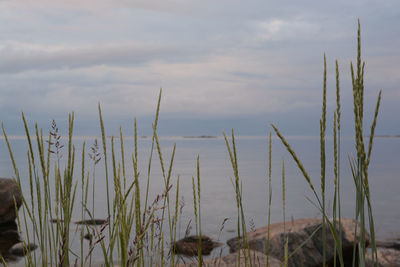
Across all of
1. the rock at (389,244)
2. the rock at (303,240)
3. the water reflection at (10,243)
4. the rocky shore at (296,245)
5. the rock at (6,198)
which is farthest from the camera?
the rock at (6,198)

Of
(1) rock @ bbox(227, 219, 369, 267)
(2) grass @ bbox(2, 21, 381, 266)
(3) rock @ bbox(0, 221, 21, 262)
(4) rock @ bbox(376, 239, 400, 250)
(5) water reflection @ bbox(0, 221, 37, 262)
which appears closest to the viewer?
(2) grass @ bbox(2, 21, 381, 266)

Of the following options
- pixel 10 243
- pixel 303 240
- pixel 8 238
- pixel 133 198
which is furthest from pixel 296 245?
pixel 8 238

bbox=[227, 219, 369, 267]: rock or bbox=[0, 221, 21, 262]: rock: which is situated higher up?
bbox=[227, 219, 369, 267]: rock

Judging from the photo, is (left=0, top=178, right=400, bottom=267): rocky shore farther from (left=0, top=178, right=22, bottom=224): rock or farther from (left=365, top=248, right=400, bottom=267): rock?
(left=0, top=178, right=22, bottom=224): rock

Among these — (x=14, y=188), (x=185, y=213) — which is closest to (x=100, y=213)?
(x=185, y=213)

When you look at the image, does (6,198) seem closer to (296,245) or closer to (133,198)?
(296,245)

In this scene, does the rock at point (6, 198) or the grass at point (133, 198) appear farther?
the rock at point (6, 198)

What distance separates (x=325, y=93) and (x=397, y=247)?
8.90 meters

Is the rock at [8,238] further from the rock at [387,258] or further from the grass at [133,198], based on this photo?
the grass at [133,198]

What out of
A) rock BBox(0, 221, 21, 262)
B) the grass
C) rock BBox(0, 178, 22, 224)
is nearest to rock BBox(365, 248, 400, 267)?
the grass

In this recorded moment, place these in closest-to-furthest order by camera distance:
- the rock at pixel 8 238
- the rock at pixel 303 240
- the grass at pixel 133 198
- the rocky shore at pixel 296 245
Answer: the grass at pixel 133 198
the rocky shore at pixel 296 245
the rock at pixel 303 240
the rock at pixel 8 238

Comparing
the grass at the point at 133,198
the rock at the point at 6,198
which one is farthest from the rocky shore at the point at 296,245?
the grass at the point at 133,198

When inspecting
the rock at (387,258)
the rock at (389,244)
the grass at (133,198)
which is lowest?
the rock at (389,244)

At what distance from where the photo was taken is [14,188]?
9898 millimetres
